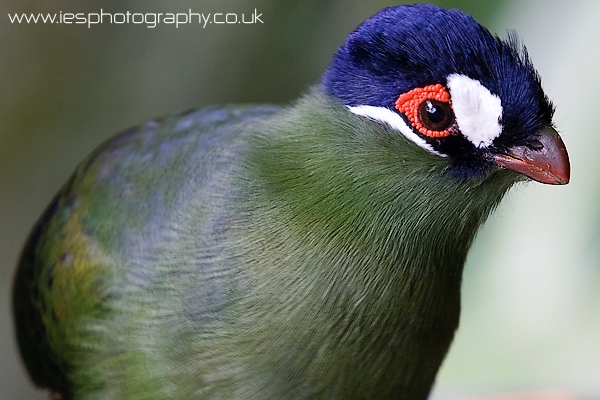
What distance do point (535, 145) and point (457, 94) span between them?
121mm

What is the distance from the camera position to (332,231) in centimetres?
83

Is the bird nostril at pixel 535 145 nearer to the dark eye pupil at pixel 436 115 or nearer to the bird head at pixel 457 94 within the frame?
the bird head at pixel 457 94

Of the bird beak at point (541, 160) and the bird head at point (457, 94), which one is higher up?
the bird head at point (457, 94)

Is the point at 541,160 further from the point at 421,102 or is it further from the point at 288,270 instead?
the point at 288,270

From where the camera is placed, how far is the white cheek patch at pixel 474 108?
28.9 inches

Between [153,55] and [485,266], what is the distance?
1.06 meters

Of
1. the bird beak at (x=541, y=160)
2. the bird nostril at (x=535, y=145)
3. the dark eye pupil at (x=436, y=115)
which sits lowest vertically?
the bird beak at (x=541, y=160)

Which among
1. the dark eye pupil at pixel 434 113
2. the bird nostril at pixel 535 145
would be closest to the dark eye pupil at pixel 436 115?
the dark eye pupil at pixel 434 113

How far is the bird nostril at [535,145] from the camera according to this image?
772mm

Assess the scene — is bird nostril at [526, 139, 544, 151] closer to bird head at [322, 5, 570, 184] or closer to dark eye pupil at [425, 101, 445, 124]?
bird head at [322, 5, 570, 184]

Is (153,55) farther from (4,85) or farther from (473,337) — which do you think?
(473,337)

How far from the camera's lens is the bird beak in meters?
0.76

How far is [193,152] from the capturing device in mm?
1087

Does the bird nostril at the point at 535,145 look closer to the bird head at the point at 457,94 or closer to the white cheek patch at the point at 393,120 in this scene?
the bird head at the point at 457,94
